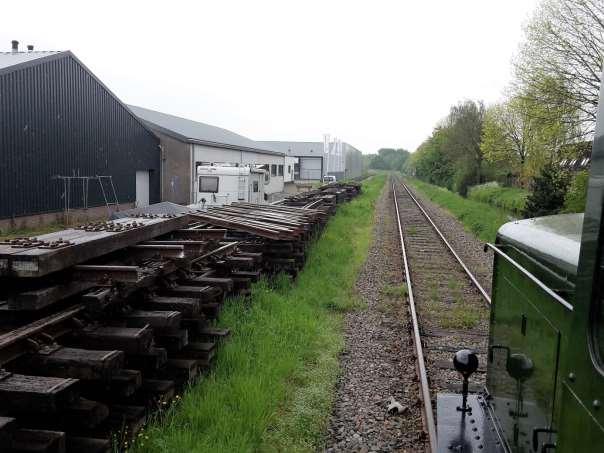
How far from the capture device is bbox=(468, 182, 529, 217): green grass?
28828 mm

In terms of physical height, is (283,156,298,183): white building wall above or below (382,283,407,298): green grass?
above

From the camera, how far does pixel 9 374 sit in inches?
139

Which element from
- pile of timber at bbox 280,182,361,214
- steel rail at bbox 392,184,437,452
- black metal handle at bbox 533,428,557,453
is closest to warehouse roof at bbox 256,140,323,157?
pile of timber at bbox 280,182,361,214

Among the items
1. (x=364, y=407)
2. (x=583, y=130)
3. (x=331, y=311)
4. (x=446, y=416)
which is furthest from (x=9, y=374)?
(x=583, y=130)

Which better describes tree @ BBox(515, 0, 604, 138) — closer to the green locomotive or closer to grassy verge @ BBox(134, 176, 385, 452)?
grassy verge @ BBox(134, 176, 385, 452)

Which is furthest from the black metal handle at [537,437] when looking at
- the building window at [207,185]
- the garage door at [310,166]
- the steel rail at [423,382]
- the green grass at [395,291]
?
the garage door at [310,166]

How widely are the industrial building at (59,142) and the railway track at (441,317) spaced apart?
13791 millimetres

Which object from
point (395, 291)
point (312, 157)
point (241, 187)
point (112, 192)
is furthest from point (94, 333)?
point (312, 157)

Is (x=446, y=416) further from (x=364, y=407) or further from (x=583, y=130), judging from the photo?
(x=583, y=130)

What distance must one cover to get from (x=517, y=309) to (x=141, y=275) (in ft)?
10.6

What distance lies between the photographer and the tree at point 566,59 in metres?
20.8

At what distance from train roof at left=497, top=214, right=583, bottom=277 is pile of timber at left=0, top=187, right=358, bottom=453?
2.90 metres

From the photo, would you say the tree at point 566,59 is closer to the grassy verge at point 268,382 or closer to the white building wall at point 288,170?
the grassy verge at point 268,382

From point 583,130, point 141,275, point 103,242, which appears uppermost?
point 583,130
